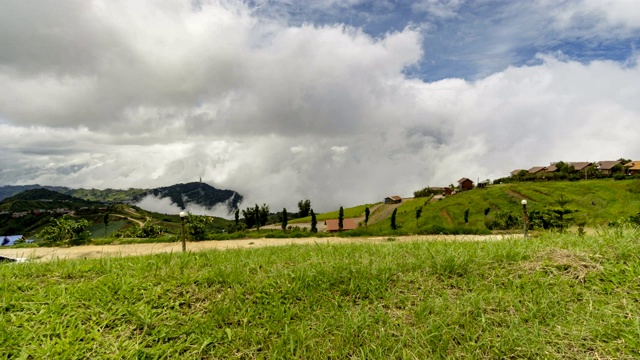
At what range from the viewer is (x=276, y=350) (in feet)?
11.1

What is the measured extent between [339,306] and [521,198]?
8675 centimetres

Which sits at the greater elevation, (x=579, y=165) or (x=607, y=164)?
(x=579, y=165)

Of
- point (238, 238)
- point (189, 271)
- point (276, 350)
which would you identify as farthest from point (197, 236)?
point (276, 350)

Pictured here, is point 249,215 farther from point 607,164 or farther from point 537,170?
point 607,164

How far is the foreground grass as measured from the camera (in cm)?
338

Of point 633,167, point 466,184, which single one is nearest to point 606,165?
point 633,167

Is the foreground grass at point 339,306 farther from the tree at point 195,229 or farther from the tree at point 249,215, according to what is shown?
the tree at point 249,215

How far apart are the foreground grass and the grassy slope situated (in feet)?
211

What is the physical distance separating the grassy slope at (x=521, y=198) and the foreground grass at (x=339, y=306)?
211 ft

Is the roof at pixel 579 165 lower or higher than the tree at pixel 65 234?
higher

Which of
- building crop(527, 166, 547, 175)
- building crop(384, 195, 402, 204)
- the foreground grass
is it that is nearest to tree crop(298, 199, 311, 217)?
building crop(384, 195, 402, 204)

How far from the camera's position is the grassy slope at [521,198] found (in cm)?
6606

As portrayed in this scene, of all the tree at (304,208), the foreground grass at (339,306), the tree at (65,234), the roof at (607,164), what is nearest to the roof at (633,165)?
the roof at (607,164)

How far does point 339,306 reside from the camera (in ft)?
13.5
